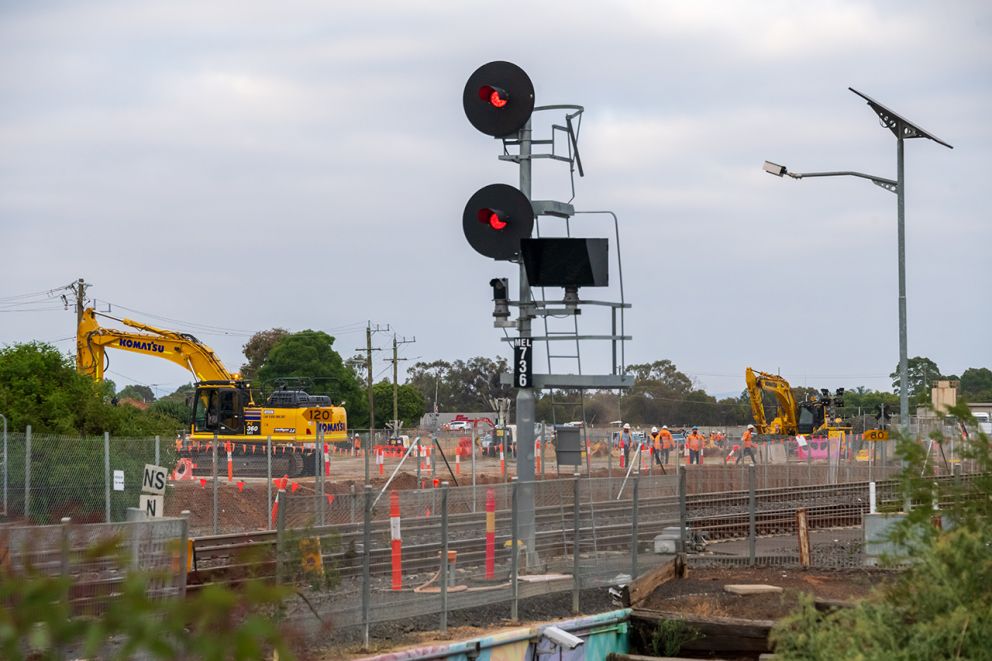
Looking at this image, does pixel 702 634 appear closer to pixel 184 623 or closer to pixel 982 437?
pixel 982 437

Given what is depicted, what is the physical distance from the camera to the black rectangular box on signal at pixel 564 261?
16938mm

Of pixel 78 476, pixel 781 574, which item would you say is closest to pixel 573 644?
pixel 781 574

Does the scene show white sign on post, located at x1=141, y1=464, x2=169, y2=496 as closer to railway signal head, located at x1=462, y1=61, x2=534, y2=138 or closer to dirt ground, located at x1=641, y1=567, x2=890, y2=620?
railway signal head, located at x1=462, y1=61, x2=534, y2=138

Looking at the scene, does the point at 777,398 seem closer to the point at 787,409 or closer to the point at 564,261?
the point at 787,409

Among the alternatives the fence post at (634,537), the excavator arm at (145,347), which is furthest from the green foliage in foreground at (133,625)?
the excavator arm at (145,347)

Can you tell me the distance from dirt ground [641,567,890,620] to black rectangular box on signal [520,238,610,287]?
4.23 meters

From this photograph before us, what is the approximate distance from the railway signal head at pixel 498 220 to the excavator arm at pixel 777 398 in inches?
1802

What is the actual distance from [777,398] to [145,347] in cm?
3269

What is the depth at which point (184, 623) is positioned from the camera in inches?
93.7

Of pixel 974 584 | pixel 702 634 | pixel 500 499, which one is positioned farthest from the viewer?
pixel 500 499

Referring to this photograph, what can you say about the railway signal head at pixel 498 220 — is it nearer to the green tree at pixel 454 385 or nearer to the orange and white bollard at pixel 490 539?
the orange and white bollard at pixel 490 539

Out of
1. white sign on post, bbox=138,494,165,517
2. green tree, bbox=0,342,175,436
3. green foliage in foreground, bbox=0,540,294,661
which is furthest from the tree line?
green foliage in foreground, bbox=0,540,294,661

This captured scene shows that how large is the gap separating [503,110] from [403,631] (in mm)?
7534

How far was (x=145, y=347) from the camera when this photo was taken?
42.0 metres
